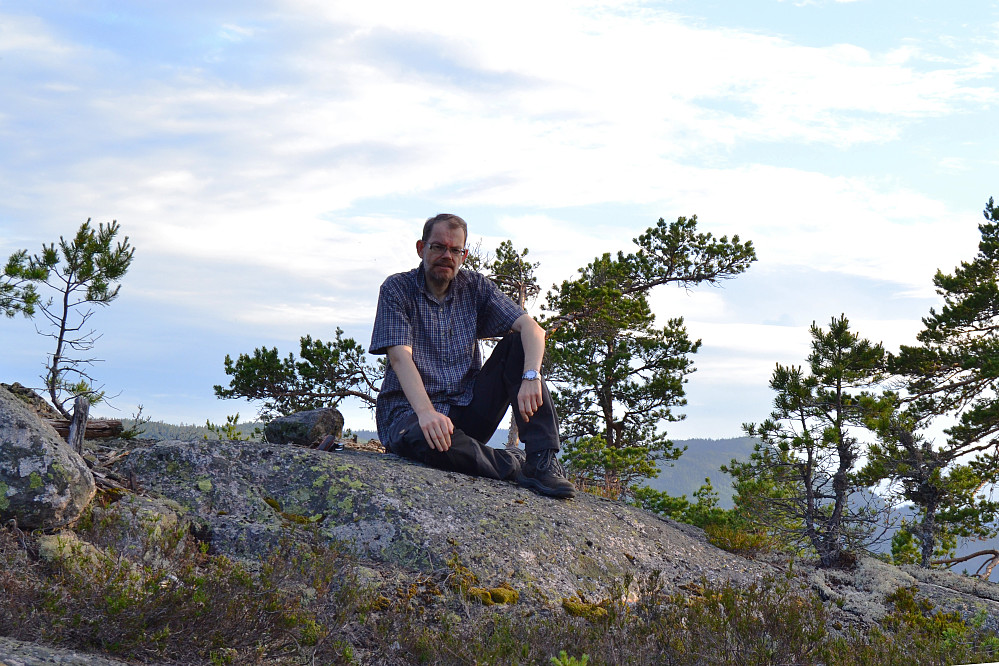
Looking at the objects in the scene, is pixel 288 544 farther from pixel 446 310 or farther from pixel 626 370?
pixel 626 370

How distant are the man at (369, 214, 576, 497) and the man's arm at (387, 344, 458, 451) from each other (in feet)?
0.03

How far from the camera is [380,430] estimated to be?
6.85m

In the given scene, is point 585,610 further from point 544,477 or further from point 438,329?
point 438,329

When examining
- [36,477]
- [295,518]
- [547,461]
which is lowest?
[295,518]

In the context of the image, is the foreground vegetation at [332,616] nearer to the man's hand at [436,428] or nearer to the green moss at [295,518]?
the green moss at [295,518]

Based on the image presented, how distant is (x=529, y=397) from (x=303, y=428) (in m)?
3.22

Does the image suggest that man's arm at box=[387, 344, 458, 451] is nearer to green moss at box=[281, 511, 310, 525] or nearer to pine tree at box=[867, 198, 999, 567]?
green moss at box=[281, 511, 310, 525]

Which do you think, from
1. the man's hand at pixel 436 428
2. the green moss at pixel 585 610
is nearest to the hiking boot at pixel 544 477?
the man's hand at pixel 436 428

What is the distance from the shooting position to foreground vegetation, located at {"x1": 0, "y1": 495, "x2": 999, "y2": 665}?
3.45m

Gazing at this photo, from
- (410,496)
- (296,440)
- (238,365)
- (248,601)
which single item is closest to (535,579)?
(410,496)

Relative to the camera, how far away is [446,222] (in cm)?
624

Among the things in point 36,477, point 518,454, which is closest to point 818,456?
point 518,454

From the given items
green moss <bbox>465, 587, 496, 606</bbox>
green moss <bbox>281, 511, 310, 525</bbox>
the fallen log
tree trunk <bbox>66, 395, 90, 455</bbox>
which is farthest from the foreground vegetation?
the fallen log

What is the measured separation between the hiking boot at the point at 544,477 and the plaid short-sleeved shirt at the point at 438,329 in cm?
74
